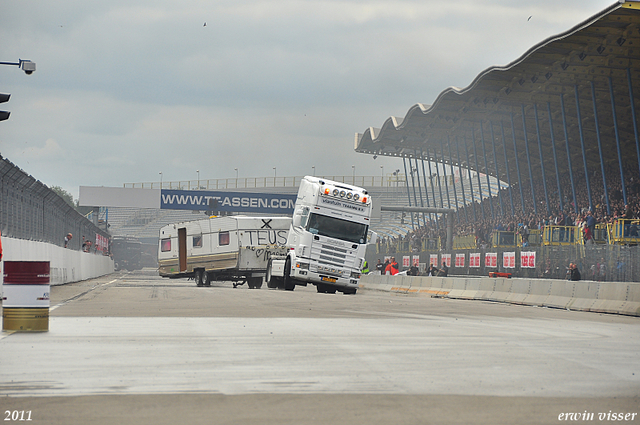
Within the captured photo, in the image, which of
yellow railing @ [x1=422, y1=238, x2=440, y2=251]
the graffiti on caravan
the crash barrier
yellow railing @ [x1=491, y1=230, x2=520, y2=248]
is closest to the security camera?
the crash barrier

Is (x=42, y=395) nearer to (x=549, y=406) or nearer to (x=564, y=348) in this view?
(x=549, y=406)

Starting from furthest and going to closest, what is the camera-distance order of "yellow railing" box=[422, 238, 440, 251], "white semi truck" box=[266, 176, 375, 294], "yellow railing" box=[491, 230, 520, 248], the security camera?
1. "yellow railing" box=[422, 238, 440, 251]
2. "yellow railing" box=[491, 230, 520, 248]
3. "white semi truck" box=[266, 176, 375, 294]
4. the security camera

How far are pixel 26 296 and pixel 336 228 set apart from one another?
18.9 m

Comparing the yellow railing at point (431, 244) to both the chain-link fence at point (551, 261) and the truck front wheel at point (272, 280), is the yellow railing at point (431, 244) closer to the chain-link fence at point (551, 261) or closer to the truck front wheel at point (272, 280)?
the chain-link fence at point (551, 261)

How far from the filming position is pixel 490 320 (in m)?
16.1

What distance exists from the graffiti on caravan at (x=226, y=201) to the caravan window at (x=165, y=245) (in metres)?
18.5

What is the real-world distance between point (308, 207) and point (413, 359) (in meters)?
20.7

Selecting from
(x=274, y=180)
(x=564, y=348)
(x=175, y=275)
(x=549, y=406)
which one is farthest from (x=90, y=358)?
(x=274, y=180)

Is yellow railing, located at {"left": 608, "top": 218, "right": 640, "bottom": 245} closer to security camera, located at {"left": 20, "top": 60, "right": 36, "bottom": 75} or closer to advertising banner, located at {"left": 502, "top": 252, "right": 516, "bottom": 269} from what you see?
advertising banner, located at {"left": 502, "top": 252, "right": 516, "bottom": 269}

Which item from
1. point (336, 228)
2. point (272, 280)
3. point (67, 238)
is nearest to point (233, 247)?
point (272, 280)

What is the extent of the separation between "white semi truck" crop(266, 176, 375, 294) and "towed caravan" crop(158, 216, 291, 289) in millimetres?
5126

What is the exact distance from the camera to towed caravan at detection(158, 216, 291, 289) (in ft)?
121

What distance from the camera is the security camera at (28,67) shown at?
27.5 metres

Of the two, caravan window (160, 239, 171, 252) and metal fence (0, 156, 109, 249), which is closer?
metal fence (0, 156, 109, 249)
